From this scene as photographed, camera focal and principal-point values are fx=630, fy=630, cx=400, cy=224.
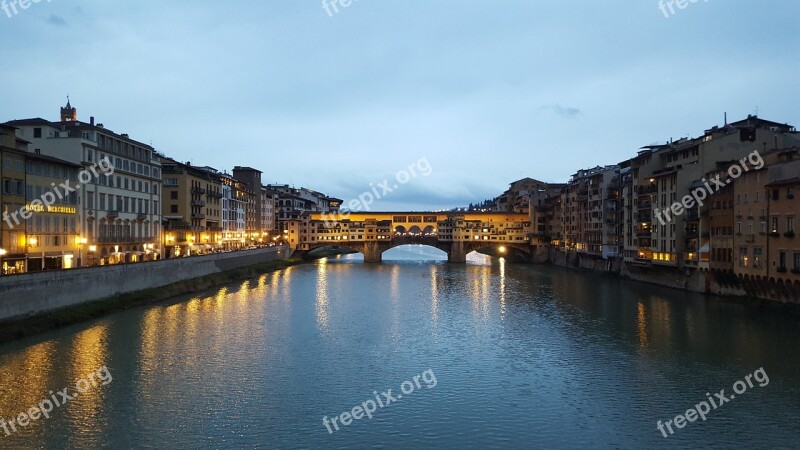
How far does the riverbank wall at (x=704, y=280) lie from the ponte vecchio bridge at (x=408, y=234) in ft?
83.2

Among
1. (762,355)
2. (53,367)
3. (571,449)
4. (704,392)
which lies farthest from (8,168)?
(762,355)

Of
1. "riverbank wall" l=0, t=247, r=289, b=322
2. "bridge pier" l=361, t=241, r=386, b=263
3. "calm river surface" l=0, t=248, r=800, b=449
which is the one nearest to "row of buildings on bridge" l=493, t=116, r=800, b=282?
"calm river surface" l=0, t=248, r=800, b=449

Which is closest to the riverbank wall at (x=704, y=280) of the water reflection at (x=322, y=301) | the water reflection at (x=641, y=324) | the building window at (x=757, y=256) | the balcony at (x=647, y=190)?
the building window at (x=757, y=256)

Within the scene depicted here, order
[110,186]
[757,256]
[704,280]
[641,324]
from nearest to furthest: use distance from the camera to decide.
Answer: [641,324], [757,256], [704,280], [110,186]

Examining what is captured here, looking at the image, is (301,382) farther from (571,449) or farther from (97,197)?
(97,197)

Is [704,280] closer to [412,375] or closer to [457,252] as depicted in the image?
[412,375]

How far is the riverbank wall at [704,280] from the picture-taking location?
38062 millimetres

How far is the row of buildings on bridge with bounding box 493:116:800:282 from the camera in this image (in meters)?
38.3

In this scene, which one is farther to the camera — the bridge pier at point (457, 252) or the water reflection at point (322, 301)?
the bridge pier at point (457, 252)

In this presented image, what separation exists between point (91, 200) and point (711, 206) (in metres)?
45.6

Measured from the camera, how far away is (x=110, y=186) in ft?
161

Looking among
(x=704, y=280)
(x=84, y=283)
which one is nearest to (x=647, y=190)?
(x=704, y=280)

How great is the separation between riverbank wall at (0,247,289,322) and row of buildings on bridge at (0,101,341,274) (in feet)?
15.0

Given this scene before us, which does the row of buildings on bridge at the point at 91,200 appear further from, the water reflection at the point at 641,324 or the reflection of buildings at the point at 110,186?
the water reflection at the point at 641,324
